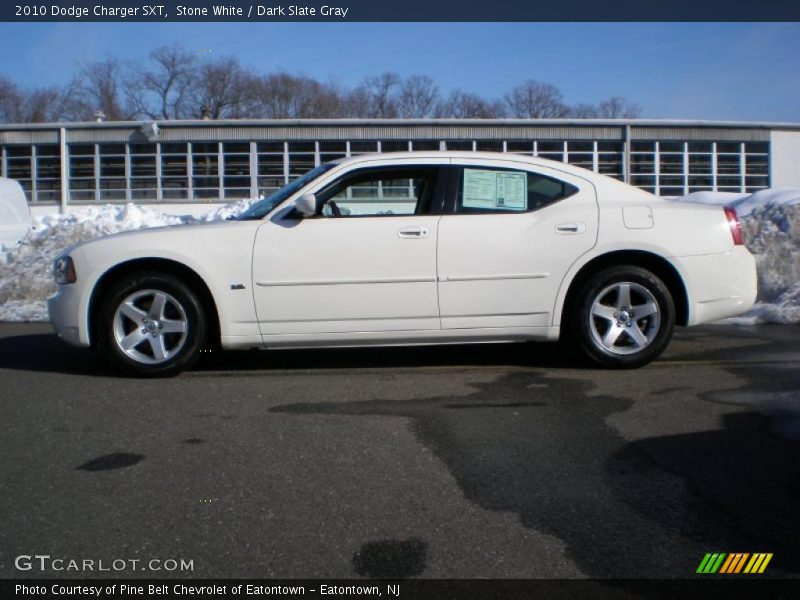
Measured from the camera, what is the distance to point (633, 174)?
94.9 feet

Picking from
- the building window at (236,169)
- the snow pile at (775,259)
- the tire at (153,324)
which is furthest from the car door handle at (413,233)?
the building window at (236,169)

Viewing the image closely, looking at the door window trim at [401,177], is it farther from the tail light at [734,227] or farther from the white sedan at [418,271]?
the tail light at [734,227]

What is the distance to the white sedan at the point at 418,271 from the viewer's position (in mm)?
6016

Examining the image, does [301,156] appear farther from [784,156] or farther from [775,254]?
[775,254]

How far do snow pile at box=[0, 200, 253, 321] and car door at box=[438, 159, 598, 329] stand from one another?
381cm

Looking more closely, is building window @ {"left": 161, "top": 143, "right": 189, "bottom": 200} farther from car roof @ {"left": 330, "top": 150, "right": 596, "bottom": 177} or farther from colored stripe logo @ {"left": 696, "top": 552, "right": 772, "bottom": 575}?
colored stripe logo @ {"left": 696, "top": 552, "right": 772, "bottom": 575}

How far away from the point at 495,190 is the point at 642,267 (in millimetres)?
1219

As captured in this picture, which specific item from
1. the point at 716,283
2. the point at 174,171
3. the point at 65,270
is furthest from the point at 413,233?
the point at 174,171

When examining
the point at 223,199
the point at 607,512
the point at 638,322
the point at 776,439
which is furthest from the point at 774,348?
the point at 223,199

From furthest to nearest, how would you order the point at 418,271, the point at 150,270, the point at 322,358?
the point at 322,358, the point at 150,270, the point at 418,271

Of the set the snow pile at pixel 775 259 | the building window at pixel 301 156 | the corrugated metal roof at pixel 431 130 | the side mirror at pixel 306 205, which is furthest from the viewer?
the building window at pixel 301 156

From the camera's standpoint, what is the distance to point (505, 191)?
6.25 metres

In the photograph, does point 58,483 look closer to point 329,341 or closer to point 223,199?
point 329,341

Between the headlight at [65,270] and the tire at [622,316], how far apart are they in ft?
11.7
